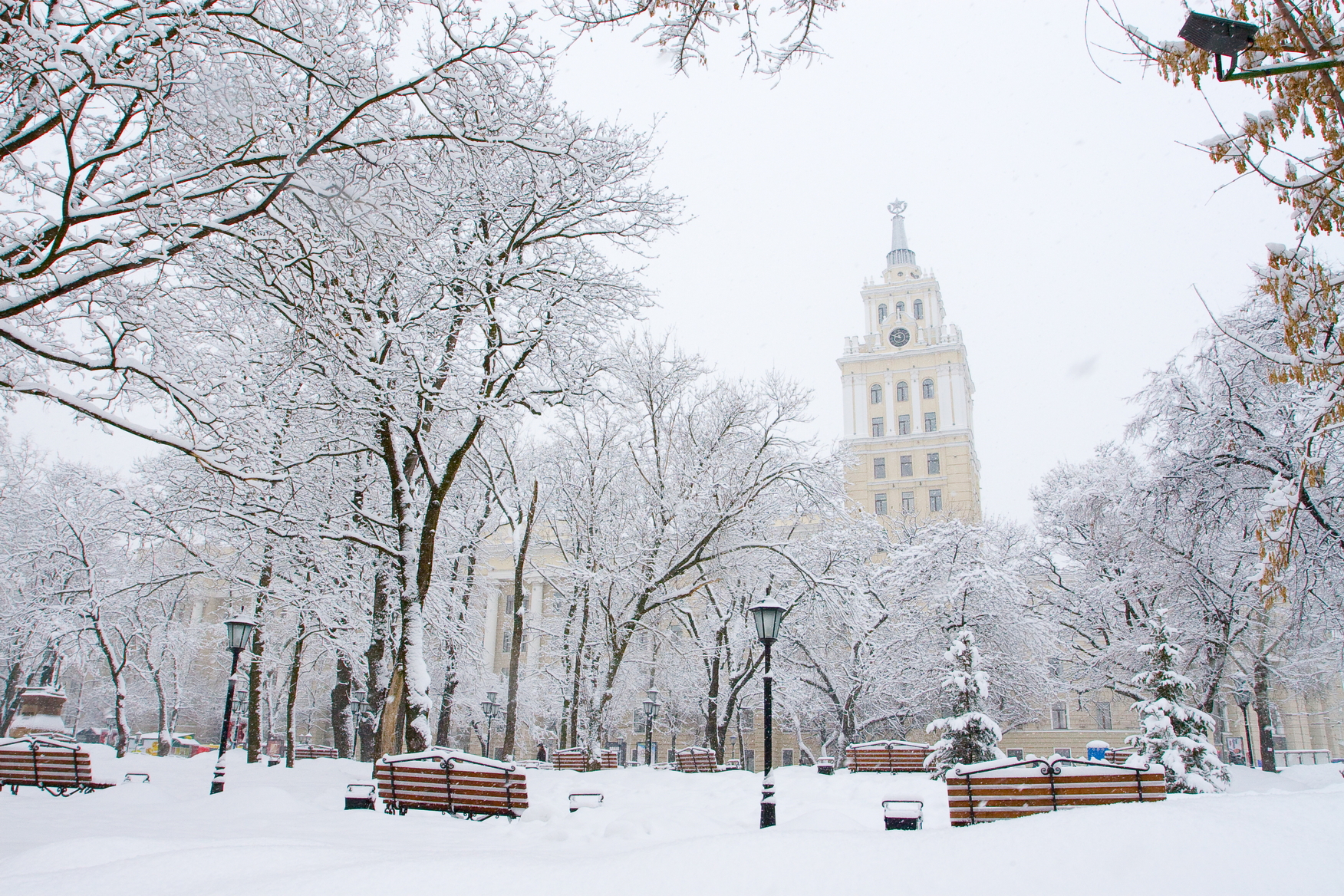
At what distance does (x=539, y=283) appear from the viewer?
43.5ft

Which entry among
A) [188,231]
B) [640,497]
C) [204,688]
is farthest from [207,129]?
[204,688]

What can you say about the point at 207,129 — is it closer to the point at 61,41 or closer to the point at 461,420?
the point at 61,41

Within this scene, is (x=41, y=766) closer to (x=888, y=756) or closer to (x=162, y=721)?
(x=888, y=756)

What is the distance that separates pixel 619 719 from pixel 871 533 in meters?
16.2

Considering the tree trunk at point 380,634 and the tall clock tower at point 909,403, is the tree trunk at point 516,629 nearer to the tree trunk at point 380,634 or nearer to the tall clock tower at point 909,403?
the tree trunk at point 380,634

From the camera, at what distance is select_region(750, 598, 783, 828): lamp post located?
32.2ft

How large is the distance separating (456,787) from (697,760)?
14.7 metres

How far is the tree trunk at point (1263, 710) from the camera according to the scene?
2352 centimetres

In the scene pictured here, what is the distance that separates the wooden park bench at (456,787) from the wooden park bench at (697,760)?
13560mm

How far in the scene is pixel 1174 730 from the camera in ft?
53.0

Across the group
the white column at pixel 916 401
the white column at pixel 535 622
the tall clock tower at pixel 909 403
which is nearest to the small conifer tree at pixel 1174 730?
the white column at pixel 535 622

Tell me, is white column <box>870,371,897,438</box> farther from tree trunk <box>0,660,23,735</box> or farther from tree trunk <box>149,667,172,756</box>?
tree trunk <box>0,660,23,735</box>

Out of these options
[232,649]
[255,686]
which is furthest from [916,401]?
[232,649]

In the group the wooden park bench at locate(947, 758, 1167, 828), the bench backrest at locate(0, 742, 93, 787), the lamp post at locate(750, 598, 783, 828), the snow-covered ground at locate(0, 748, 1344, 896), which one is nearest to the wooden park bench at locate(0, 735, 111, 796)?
the bench backrest at locate(0, 742, 93, 787)
